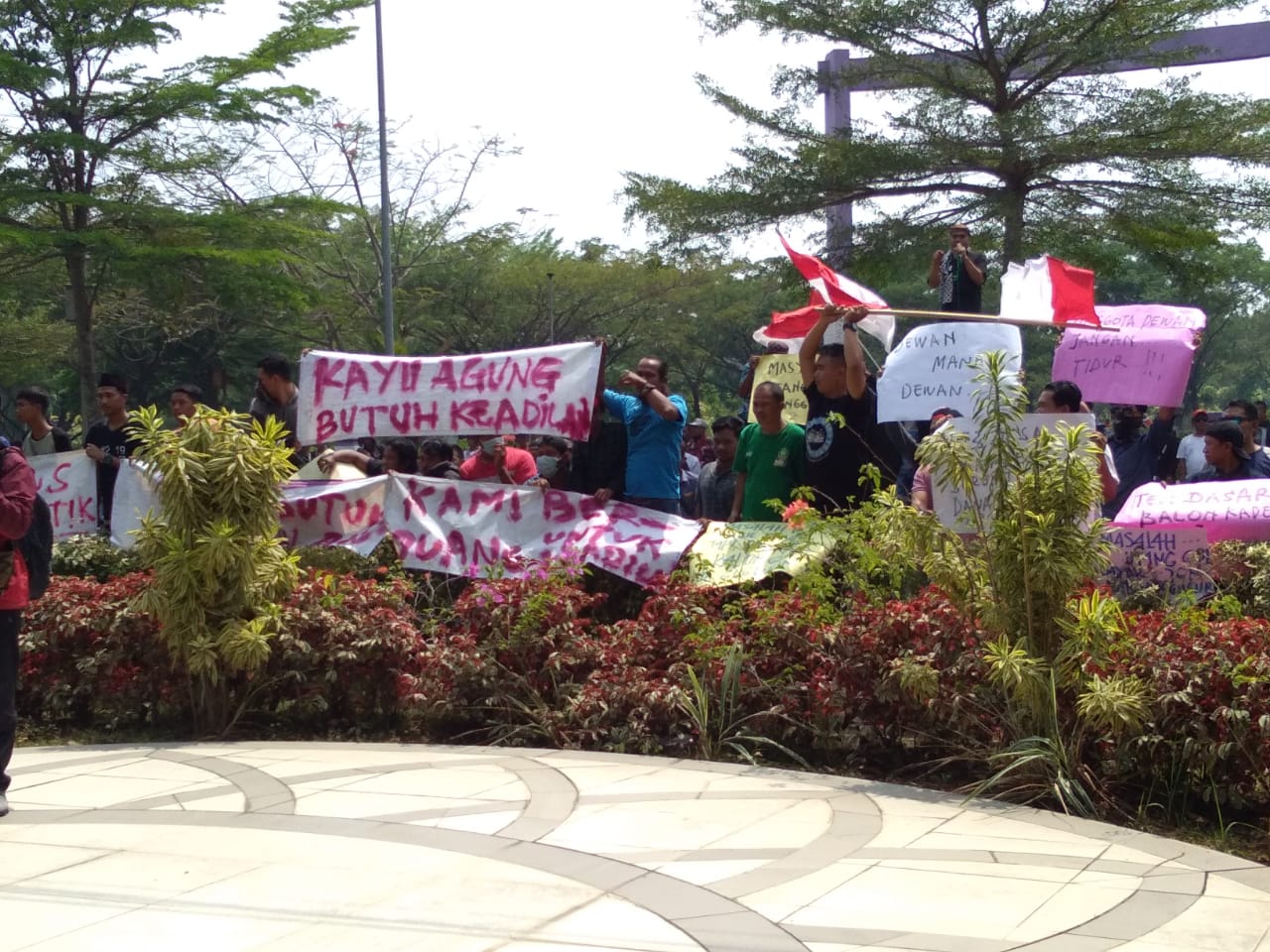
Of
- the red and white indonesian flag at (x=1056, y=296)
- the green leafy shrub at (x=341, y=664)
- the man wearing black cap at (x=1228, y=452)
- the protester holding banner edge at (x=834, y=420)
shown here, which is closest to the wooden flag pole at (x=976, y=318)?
the red and white indonesian flag at (x=1056, y=296)

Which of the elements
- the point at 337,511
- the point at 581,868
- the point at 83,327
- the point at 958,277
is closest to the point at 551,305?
the point at 83,327

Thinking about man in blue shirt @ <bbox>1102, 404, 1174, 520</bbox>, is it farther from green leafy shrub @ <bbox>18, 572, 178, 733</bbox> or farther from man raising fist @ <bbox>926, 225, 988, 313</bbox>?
green leafy shrub @ <bbox>18, 572, 178, 733</bbox>

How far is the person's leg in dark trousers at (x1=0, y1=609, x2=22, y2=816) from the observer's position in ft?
19.7

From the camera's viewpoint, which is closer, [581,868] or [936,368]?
[581,868]

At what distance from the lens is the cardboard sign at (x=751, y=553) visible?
24.4ft

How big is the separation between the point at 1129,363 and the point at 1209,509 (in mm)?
1980

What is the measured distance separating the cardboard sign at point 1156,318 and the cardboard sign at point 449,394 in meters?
3.34

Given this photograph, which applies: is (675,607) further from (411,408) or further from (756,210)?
(756,210)

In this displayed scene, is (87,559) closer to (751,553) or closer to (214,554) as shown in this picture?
(214,554)

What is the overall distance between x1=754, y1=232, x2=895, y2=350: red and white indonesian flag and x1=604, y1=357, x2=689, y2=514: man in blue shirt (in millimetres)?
1016

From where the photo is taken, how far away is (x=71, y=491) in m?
10.2

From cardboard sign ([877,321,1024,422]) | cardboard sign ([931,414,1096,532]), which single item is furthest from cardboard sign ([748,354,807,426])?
cardboard sign ([931,414,1096,532])

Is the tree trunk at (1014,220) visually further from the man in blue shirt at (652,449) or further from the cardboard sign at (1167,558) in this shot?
the cardboard sign at (1167,558)

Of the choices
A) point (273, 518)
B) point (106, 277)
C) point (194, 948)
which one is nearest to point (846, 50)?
point (106, 277)
